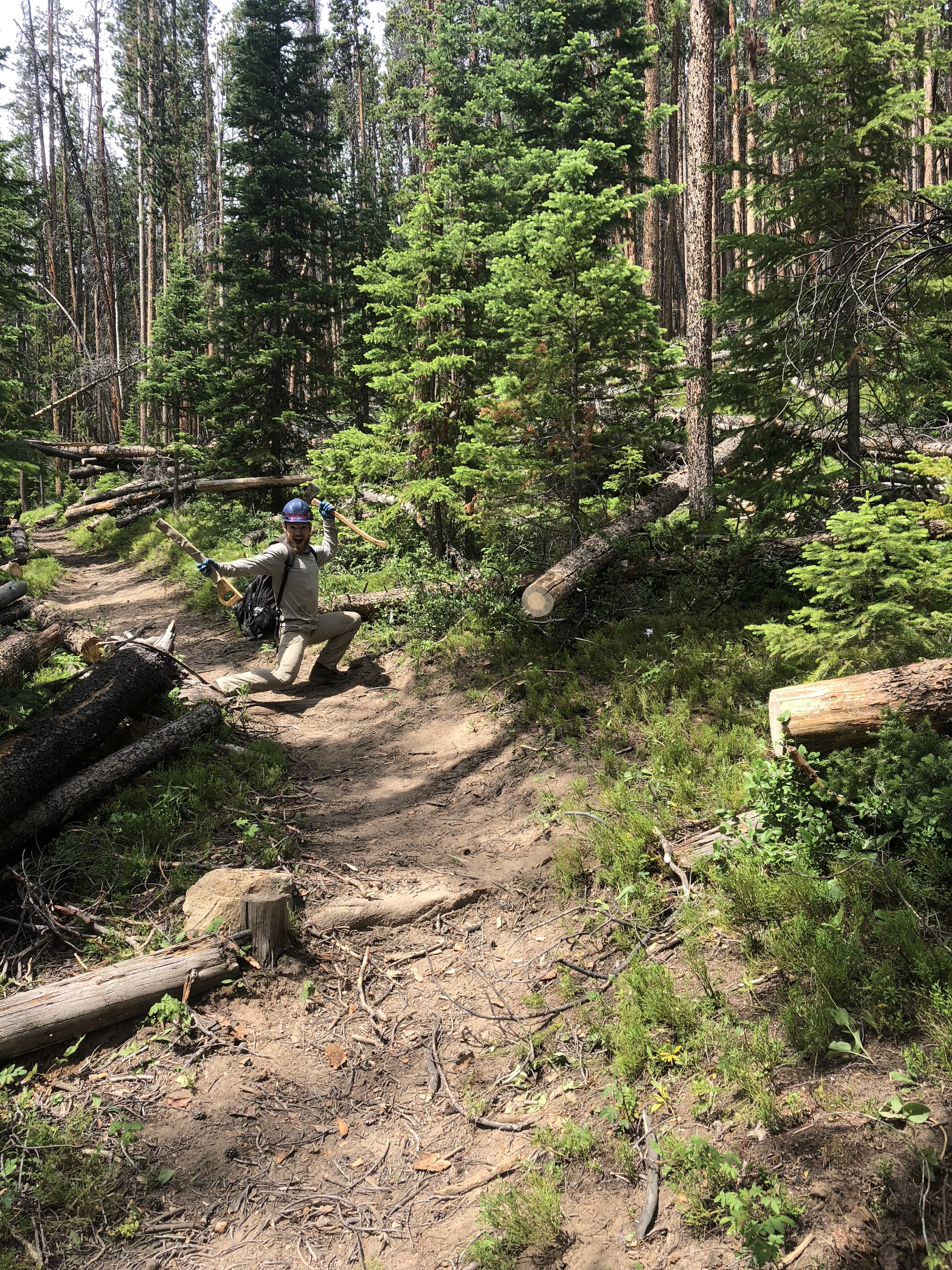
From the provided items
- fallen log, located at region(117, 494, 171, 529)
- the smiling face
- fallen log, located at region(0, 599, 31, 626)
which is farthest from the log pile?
fallen log, located at region(117, 494, 171, 529)

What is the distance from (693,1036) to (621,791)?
236 centimetres

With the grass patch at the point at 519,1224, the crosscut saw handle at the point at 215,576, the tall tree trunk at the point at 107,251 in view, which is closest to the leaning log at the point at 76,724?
the crosscut saw handle at the point at 215,576

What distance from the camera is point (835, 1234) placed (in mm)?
2703

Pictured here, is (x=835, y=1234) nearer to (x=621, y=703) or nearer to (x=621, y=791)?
(x=621, y=791)

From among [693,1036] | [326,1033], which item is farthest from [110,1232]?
[693,1036]

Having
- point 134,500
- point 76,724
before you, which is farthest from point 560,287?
point 134,500

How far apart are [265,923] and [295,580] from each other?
5063mm

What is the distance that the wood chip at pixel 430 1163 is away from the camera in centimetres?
372

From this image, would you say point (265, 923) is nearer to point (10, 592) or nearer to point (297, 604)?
point (297, 604)

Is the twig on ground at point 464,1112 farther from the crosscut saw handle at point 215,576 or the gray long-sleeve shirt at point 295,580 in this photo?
the gray long-sleeve shirt at point 295,580

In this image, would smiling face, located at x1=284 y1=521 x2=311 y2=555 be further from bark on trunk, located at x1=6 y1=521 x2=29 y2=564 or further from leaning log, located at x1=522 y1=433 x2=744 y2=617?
bark on trunk, located at x1=6 y1=521 x2=29 y2=564

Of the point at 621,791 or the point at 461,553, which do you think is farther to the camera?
the point at 461,553

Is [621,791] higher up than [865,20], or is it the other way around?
[865,20]

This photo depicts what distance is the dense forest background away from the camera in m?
7.14
